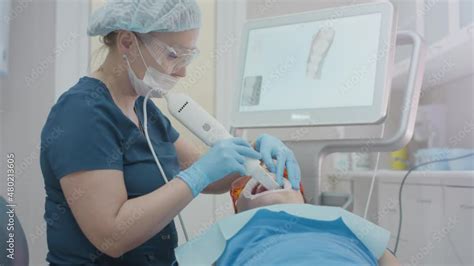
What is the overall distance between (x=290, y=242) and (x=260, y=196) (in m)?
0.28

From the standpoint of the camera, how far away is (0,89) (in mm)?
1339

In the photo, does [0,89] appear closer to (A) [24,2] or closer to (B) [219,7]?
(A) [24,2]

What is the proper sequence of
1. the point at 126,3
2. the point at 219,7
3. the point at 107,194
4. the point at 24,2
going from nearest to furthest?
the point at 107,194 → the point at 126,3 → the point at 24,2 → the point at 219,7

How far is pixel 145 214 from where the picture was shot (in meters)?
0.88

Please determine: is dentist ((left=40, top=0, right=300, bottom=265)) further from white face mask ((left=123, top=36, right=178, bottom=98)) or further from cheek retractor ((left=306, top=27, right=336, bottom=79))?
cheek retractor ((left=306, top=27, right=336, bottom=79))

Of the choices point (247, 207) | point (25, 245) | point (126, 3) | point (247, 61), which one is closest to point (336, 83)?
point (247, 61)

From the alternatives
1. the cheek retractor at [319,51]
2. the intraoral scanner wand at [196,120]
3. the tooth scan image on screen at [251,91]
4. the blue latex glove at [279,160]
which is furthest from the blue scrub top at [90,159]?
the cheek retractor at [319,51]

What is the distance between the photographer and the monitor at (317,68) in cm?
123

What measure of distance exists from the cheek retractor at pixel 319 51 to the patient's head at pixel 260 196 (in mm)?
Answer: 408

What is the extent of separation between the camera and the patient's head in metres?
1.02

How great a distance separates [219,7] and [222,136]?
90cm

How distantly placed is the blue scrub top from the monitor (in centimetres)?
43

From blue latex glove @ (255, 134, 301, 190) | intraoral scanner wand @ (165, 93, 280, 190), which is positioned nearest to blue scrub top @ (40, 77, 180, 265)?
intraoral scanner wand @ (165, 93, 280, 190)

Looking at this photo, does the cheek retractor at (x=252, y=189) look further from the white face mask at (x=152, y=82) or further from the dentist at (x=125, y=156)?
the white face mask at (x=152, y=82)
